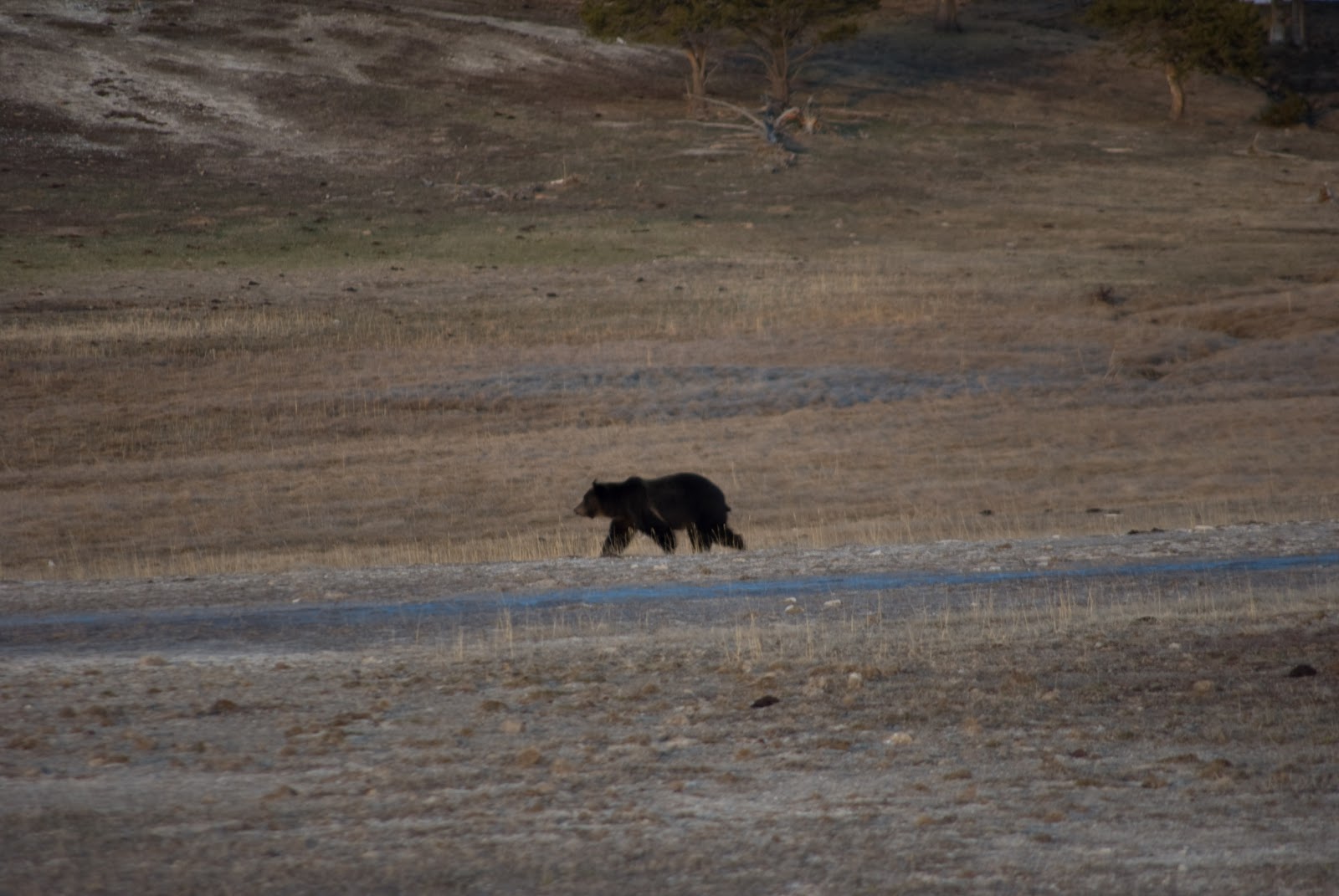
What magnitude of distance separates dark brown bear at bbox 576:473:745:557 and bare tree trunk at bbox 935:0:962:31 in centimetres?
7358

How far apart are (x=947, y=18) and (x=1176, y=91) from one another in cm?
1753

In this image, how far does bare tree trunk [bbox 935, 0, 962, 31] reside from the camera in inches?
3324

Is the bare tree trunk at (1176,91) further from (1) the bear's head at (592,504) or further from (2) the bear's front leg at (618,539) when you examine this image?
(2) the bear's front leg at (618,539)

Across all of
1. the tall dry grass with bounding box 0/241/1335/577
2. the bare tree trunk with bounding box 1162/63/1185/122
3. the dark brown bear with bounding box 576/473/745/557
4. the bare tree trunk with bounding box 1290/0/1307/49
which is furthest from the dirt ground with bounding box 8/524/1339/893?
the bare tree trunk with bounding box 1290/0/1307/49

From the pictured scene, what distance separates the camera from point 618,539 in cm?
1580

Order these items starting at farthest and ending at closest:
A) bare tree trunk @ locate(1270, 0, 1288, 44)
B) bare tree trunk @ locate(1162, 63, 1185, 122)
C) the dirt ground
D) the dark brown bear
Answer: bare tree trunk @ locate(1270, 0, 1288, 44) < bare tree trunk @ locate(1162, 63, 1185, 122) < the dark brown bear < the dirt ground

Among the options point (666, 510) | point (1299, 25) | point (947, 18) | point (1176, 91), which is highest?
point (947, 18)

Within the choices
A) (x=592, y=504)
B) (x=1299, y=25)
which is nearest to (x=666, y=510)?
(x=592, y=504)

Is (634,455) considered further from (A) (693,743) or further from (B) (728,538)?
(A) (693,743)

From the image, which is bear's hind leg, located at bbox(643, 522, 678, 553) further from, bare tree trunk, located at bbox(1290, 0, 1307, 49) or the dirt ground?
bare tree trunk, located at bbox(1290, 0, 1307, 49)

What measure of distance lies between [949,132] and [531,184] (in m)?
19.6

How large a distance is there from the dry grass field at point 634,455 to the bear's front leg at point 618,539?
0.54 m

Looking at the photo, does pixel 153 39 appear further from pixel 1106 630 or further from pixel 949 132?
pixel 1106 630

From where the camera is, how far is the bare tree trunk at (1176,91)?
69750 mm
